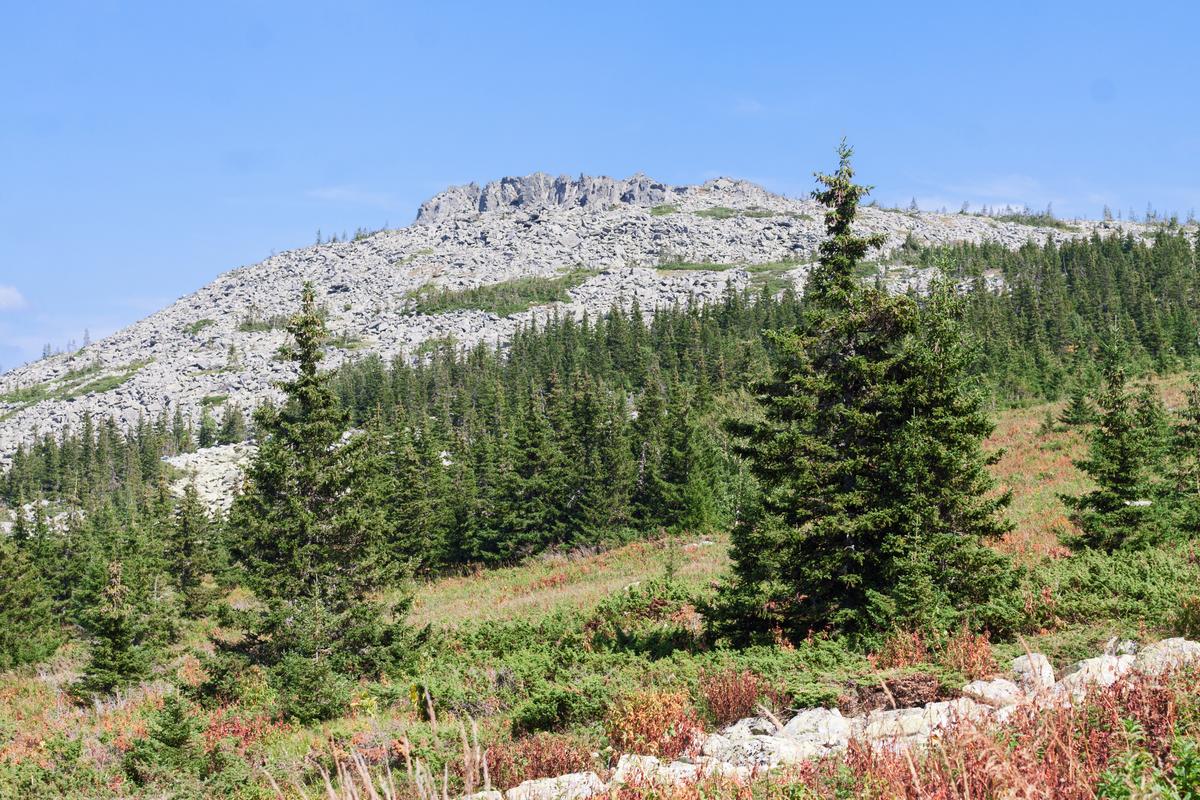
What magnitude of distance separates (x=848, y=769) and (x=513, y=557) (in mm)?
43886

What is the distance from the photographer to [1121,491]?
58.5ft

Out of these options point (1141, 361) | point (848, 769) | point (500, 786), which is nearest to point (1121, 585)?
point (848, 769)

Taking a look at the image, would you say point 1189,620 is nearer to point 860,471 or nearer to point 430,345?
point 860,471

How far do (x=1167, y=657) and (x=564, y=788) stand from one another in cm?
466

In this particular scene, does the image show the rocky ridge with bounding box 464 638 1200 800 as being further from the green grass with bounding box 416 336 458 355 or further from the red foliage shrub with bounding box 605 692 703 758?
the green grass with bounding box 416 336 458 355

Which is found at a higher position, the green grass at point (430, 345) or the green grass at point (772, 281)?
the green grass at point (772, 281)

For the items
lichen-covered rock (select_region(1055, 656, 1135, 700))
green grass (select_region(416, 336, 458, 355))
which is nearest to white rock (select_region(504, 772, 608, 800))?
lichen-covered rock (select_region(1055, 656, 1135, 700))

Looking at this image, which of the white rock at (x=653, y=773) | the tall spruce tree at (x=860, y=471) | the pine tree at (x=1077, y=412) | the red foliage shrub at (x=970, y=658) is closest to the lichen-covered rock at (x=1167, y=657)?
the red foliage shrub at (x=970, y=658)

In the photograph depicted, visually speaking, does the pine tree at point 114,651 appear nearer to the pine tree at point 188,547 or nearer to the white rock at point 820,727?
the white rock at point 820,727

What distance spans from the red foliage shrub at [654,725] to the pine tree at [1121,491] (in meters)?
14.6

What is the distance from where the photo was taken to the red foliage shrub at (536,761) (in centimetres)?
670

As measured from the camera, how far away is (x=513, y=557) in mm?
46906

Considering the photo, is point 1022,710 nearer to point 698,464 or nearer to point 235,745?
point 235,745

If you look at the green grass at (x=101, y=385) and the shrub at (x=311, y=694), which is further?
the green grass at (x=101, y=385)
